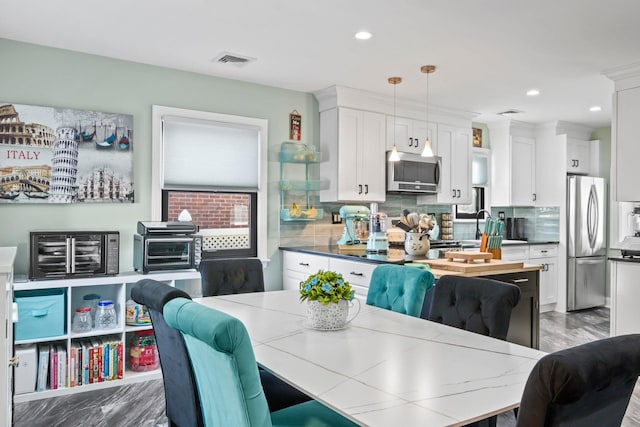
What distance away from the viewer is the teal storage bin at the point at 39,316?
303 cm

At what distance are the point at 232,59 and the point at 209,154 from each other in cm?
83

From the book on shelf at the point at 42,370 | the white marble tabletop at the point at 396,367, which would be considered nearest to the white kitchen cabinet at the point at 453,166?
the white marble tabletop at the point at 396,367

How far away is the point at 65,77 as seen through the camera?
11.5ft

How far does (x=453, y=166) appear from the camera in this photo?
5.43m

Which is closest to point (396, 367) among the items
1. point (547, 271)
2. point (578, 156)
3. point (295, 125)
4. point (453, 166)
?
A: point (295, 125)

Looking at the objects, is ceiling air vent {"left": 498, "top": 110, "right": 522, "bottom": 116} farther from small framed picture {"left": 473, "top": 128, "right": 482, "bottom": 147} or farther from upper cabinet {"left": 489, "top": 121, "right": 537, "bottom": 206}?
small framed picture {"left": 473, "top": 128, "right": 482, "bottom": 147}

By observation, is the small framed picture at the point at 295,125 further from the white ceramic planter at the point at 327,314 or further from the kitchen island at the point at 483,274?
the white ceramic planter at the point at 327,314

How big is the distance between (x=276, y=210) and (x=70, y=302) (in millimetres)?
1921

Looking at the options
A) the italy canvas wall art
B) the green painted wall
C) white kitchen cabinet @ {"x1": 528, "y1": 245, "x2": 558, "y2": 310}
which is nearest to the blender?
the green painted wall

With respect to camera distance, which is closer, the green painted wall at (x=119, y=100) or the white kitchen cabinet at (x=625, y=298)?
the green painted wall at (x=119, y=100)

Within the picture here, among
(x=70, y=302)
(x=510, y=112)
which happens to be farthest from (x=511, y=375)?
(x=510, y=112)

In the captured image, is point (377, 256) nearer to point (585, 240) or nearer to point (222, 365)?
point (222, 365)

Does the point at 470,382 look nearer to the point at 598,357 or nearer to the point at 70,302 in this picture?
the point at 598,357

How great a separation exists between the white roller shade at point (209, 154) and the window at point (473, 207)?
2864 millimetres
